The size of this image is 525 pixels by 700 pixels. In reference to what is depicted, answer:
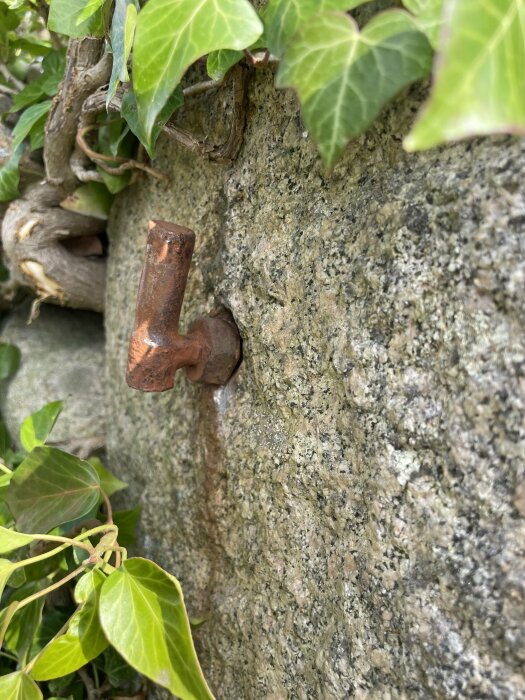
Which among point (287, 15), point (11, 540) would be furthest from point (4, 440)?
point (287, 15)

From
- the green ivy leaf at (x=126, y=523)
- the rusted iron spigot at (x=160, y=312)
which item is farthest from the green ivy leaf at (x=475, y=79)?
the green ivy leaf at (x=126, y=523)

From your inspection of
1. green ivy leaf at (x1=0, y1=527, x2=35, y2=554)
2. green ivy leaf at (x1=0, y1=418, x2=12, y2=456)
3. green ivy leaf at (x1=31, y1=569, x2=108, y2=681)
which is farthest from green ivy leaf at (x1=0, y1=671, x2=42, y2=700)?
green ivy leaf at (x1=0, y1=418, x2=12, y2=456)

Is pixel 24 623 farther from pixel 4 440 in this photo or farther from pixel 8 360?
pixel 8 360

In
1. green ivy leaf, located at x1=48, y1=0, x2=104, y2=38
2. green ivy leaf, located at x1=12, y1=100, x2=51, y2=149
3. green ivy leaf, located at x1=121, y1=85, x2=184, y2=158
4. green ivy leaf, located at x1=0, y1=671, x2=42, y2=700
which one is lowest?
green ivy leaf, located at x1=0, y1=671, x2=42, y2=700

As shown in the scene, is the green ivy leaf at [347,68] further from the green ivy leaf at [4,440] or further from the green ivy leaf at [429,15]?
the green ivy leaf at [4,440]

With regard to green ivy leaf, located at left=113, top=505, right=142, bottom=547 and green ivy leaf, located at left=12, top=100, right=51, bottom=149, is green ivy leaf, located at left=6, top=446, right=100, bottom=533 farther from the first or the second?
green ivy leaf, located at left=12, top=100, right=51, bottom=149

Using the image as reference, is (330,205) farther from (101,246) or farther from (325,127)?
(101,246)
